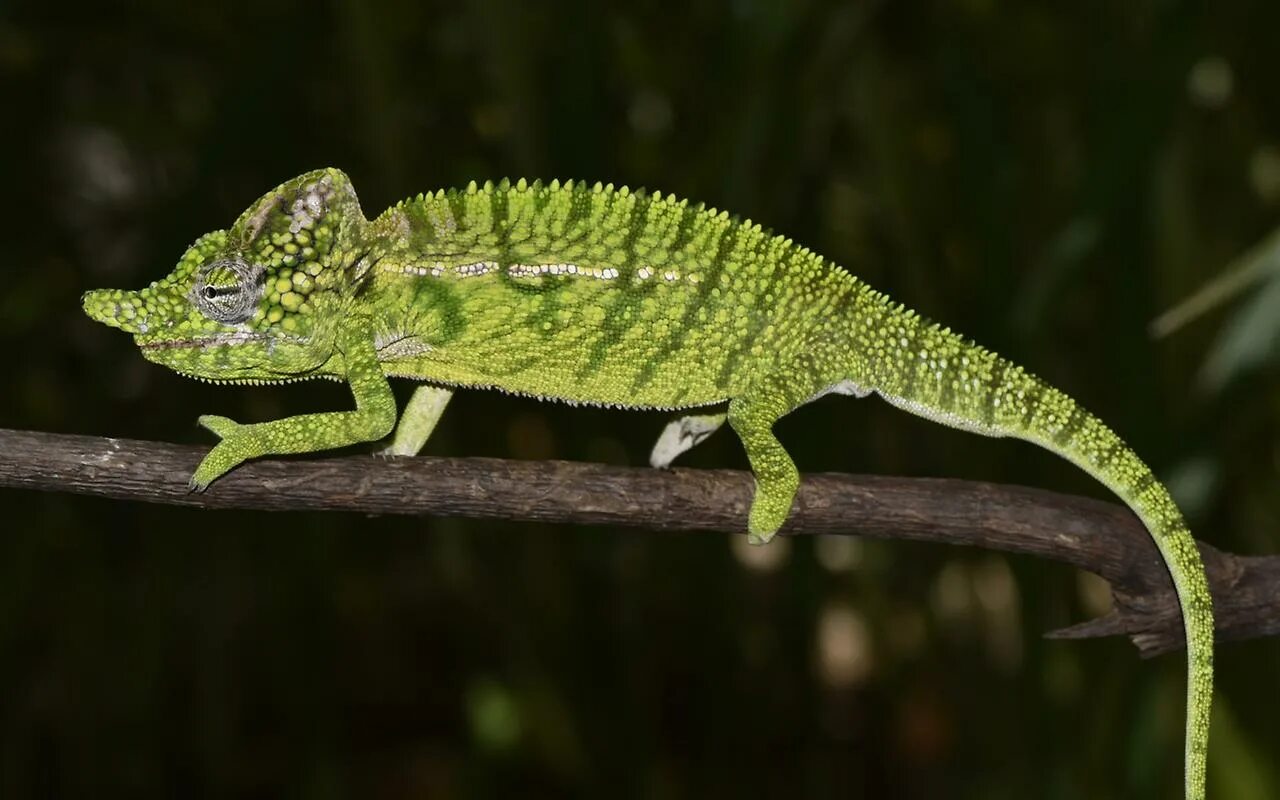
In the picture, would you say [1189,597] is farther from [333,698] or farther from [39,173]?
[39,173]

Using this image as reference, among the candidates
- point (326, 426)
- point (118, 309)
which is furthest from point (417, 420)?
point (118, 309)

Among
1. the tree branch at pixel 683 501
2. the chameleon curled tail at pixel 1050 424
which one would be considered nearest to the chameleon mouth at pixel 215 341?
the tree branch at pixel 683 501

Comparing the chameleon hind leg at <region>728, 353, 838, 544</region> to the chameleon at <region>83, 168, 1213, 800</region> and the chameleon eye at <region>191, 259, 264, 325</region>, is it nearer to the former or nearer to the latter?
the chameleon at <region>83, 168, 1213, 800</region>

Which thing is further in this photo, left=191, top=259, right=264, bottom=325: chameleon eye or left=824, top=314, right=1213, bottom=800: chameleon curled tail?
left=824, top=314, right=1213, bottom=800: chameleon curled tail

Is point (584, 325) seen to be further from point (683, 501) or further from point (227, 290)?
point (227, 290)

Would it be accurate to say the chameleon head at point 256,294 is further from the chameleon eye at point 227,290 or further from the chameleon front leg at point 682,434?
the chameleon front leg at point 682,434

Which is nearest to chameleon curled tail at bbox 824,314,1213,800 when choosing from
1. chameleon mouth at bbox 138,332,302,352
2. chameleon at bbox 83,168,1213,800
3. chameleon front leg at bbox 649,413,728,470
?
chameleon at bbox 83,168,1213,800

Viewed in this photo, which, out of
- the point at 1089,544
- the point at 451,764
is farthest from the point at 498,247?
the point at 451,764
